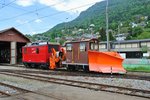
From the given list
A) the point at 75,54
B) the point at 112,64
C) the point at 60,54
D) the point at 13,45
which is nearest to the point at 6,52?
the point at 13,45

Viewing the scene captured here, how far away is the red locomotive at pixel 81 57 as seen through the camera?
2178 cm

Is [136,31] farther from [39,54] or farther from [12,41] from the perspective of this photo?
[39,54]

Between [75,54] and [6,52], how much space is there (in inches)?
1331

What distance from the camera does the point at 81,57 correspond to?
23312mm

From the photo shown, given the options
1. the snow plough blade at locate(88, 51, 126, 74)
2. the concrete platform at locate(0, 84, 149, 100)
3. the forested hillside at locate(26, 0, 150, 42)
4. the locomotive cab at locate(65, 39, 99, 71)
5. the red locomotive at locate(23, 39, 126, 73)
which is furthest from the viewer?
the forested hillside at locate(26, 0, 150, 42)

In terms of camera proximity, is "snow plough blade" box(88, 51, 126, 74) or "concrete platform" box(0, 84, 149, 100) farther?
"snow plough blade" box(88, 51, 126, 74)

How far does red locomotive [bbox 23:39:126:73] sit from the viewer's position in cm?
2178

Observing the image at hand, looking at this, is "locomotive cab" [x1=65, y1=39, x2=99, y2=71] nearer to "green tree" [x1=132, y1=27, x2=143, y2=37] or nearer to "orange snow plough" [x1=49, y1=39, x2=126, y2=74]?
"orange snow plough" [x1=49, y1=39, x2=126, y2=74]

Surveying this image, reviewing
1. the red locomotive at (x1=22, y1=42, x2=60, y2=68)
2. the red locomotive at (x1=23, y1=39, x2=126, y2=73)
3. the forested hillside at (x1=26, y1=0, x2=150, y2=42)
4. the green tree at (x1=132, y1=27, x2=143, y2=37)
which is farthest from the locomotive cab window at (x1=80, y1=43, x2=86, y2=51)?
the green tree at (x1=132, y1=27, x2=143, y2=37)

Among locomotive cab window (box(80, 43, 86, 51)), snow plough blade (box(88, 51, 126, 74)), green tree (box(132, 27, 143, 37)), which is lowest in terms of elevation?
snow plough blade (box(88, 51, 126, 74))

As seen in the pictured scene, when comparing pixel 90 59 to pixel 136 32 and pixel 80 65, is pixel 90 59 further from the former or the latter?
pixel 136 32

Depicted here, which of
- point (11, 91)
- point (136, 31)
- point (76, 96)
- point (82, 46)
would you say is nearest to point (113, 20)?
point (136, 31)

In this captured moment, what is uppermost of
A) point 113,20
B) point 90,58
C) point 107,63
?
point 113,20

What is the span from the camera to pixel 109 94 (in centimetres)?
1218
